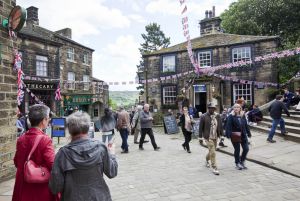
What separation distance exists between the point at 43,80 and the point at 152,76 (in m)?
9.30

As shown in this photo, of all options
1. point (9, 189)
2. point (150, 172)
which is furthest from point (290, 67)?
point (9, 189)

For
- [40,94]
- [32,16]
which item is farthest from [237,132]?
[32,16]

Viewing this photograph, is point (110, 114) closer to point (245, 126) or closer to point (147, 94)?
point (245, 126)

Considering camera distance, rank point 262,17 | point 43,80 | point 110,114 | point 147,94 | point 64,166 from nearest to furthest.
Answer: point 64,166 → point 110,114 → point 43,80 → point 147,94 → point 262,17

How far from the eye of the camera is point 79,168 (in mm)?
2807

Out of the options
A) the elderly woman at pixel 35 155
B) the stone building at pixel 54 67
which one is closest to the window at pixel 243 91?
the stone building at pixel 54 67

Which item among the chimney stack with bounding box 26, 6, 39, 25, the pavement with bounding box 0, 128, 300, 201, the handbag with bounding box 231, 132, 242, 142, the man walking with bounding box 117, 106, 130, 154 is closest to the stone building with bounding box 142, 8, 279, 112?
the chimney stack with bounding box 26, 6, 39, 25

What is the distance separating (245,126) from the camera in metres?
7.69

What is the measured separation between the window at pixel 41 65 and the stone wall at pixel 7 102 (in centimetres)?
1831

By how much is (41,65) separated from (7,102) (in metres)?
19.3

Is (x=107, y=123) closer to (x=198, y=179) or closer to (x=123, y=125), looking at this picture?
(x=123, y=125)

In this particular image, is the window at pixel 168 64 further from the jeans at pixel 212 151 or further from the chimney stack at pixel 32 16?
the jeans at pixel 212 151

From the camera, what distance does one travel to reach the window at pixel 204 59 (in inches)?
939

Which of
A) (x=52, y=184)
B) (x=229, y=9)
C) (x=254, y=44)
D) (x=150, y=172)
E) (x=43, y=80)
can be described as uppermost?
(x=229, y=9)
